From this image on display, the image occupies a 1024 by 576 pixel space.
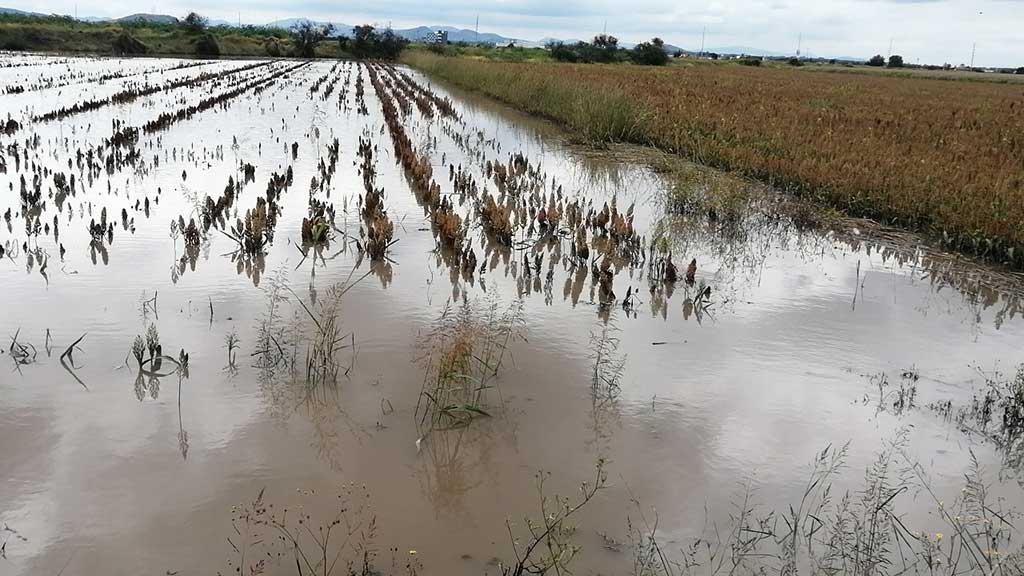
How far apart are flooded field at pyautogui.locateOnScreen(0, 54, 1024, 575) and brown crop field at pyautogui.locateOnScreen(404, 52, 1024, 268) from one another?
0.71 meters

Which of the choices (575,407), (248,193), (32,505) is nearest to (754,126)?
(248,193)

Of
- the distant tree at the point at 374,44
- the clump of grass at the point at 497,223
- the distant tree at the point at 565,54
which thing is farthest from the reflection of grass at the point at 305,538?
the distant tree at the point at 565,54

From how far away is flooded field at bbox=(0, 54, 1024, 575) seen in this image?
2945 mm

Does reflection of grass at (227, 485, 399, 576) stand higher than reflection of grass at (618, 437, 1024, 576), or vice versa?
reflection of grass at (618, 437, 1024, 576)

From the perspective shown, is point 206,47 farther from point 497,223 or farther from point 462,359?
point 462,359

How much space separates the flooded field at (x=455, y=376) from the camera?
295 cm

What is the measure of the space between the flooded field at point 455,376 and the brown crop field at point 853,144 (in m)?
0.71

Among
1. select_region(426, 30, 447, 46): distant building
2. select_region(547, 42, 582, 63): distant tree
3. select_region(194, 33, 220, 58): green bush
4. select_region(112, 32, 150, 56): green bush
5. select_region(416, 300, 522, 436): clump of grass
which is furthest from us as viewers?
select_region(426, 30, 447, 46): distant building

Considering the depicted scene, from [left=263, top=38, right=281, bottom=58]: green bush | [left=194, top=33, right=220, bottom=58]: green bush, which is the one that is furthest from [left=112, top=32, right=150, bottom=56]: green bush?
[left=263, top=38, right=281, bottom=58]: green bush

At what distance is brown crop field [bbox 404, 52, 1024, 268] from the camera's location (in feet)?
26.0

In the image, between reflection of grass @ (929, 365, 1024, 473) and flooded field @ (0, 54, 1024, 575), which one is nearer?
flooded field @ (0, 54, 1024, 575)

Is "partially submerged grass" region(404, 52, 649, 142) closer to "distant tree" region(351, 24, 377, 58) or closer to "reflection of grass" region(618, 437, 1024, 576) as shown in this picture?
"reflection of grass" region(618, 437, 1024, 576)

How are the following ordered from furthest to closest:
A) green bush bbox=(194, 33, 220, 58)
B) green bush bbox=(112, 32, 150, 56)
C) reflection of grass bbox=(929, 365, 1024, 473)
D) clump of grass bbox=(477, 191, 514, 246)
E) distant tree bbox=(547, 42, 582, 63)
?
1. distant tree bbox=(547, 42, 582, 63)
2. green bush bbox=(194, 33, 220, 58)
3. green bush bbox=(112, 32, 150, 56)
4. clump of grass bbox=(477, 191, 514, 246)
5. reflection of grass bbox=(929, 365, 1024, 473)

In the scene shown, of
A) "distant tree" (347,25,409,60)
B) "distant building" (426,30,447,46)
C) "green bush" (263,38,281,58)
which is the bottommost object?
"green bush" (263,38,281,58)
